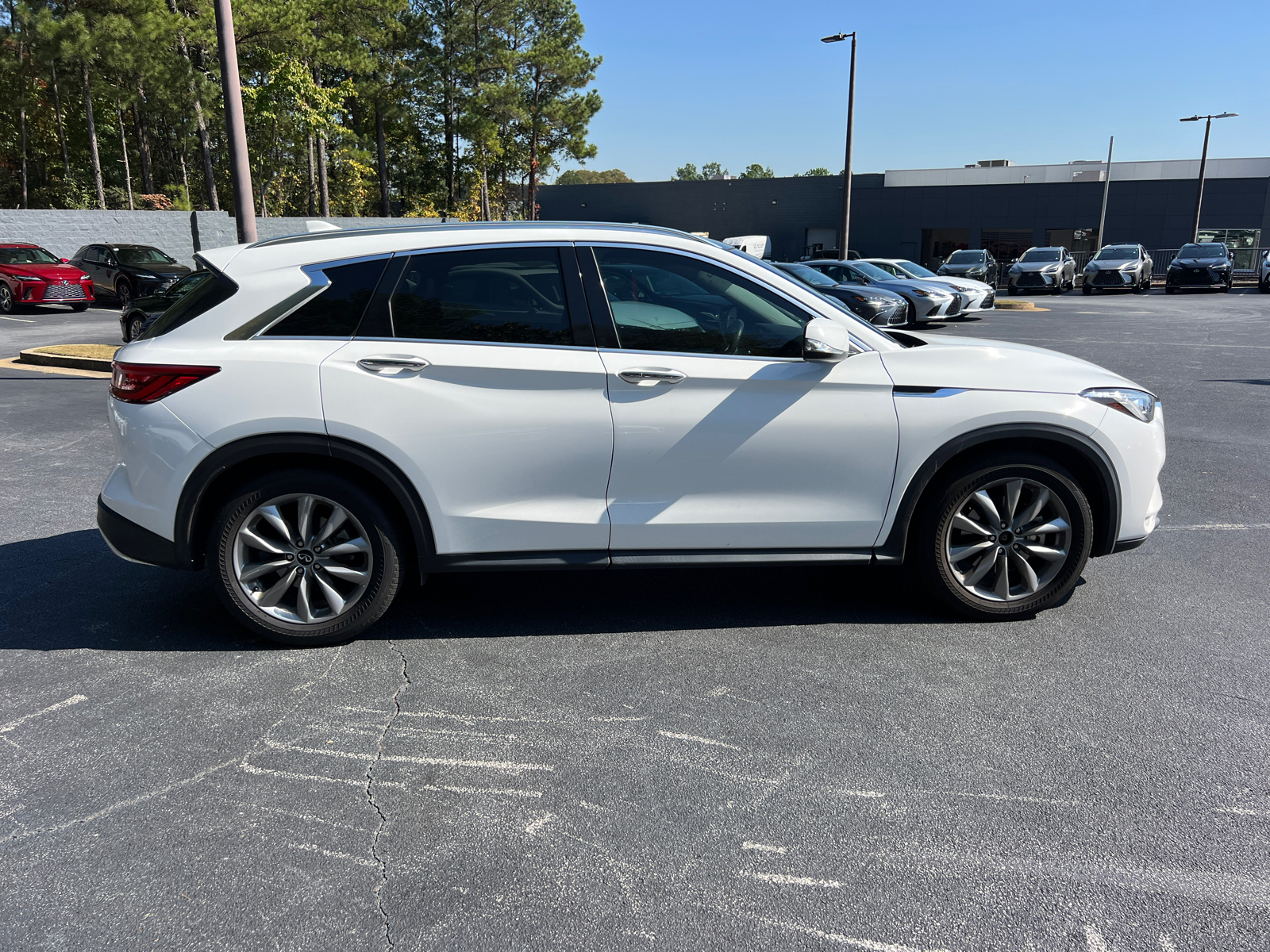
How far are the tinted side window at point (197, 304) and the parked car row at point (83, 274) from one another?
1888cm

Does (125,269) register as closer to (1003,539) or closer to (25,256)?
(25,256)

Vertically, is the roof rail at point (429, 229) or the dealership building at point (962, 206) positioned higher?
the dealership building at point (962, 206)

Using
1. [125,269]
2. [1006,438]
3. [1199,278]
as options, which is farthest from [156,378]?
[1199,278]

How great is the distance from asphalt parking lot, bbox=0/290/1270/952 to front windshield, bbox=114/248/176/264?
73.0ft

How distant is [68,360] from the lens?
1373 cm

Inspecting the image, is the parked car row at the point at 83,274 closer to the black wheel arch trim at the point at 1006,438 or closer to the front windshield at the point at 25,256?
the front windshield at the point at 25,256

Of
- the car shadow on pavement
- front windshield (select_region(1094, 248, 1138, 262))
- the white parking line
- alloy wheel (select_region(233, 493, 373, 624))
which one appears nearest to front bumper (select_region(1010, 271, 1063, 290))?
front windshield (select_region(1094, 248, 1138, 262))

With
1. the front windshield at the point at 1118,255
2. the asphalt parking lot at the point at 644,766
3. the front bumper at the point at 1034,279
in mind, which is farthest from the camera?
the front windshield at the point at 1118,255

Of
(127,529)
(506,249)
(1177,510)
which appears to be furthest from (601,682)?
(1177,510)

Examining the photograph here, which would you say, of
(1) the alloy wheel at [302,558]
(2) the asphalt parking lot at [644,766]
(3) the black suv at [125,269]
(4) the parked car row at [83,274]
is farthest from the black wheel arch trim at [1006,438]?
(3) the black suv at [125,269]

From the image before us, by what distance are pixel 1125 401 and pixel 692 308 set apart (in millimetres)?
2044

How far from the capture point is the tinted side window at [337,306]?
3916 mm

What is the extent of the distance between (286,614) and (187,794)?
115 centimetres

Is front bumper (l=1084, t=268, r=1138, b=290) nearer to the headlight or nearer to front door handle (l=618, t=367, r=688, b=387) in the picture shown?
the headlight
